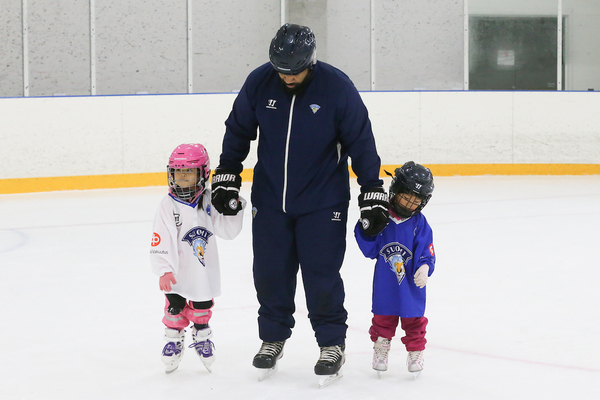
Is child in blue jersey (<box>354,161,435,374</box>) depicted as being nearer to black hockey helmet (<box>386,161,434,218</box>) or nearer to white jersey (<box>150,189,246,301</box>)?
black hockey helmet (<box>386,161,434,218</box>)

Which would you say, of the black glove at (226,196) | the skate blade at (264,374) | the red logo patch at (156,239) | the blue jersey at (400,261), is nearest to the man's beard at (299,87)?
the black glove at (226,196)

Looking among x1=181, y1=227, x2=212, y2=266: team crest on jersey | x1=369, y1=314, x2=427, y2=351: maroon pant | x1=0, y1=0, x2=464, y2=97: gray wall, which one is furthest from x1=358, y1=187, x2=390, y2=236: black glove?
x1=0, y1=0, x2=464, y2=97: gray wall

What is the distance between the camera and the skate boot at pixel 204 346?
2568 mm

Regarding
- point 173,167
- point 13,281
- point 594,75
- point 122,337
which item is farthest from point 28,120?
point 594,75

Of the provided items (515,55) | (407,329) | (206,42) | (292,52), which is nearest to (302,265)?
(407,329)

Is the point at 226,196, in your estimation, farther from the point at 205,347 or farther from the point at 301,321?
the point at 301,321

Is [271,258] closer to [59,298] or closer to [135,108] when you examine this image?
[59,298]

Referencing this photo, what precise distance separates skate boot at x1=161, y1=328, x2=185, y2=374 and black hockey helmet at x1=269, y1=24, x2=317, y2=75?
0.94m

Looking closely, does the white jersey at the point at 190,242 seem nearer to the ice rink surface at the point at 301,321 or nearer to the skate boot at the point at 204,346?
the skate boot at the point at 204,346

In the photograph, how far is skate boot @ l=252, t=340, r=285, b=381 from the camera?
2.51 metres

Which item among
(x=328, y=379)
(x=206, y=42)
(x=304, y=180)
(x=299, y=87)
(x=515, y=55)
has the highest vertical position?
(x=206, y=42)

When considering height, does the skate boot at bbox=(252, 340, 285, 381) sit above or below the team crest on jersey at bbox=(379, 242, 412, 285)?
below

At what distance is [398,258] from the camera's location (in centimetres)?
→ 249

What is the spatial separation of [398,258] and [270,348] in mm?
527
